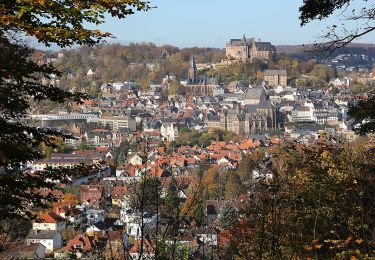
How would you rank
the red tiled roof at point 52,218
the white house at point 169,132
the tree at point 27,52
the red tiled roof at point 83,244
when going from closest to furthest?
the tree at point 27,52
the red tiled roof at point 83,244
the red tiled roof at point 52,218
the white house at point 169,132

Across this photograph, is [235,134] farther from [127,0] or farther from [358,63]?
[358,63]

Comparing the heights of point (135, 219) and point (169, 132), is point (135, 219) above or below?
above

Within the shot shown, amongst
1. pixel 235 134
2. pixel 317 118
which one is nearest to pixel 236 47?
pixel 317 118

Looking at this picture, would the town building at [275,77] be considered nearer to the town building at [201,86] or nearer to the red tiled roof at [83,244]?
the town building at [201,86]

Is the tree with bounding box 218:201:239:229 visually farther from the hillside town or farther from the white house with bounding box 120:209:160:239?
the hillside town

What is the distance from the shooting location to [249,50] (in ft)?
217

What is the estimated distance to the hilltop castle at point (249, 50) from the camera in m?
65.7

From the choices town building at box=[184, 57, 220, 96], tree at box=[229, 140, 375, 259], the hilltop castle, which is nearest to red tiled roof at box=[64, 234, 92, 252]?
tree at box=[229, 140, 375, 259]

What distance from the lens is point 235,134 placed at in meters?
40.5

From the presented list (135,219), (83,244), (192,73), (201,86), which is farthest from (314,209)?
(192,73)

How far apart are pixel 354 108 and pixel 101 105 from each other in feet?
156

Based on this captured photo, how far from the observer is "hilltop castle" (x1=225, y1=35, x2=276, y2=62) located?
6569 cm

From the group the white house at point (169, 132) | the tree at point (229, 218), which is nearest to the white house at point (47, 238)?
the tree at point (229, 218)

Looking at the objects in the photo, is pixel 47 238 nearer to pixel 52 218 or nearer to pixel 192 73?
pixel 52 218
